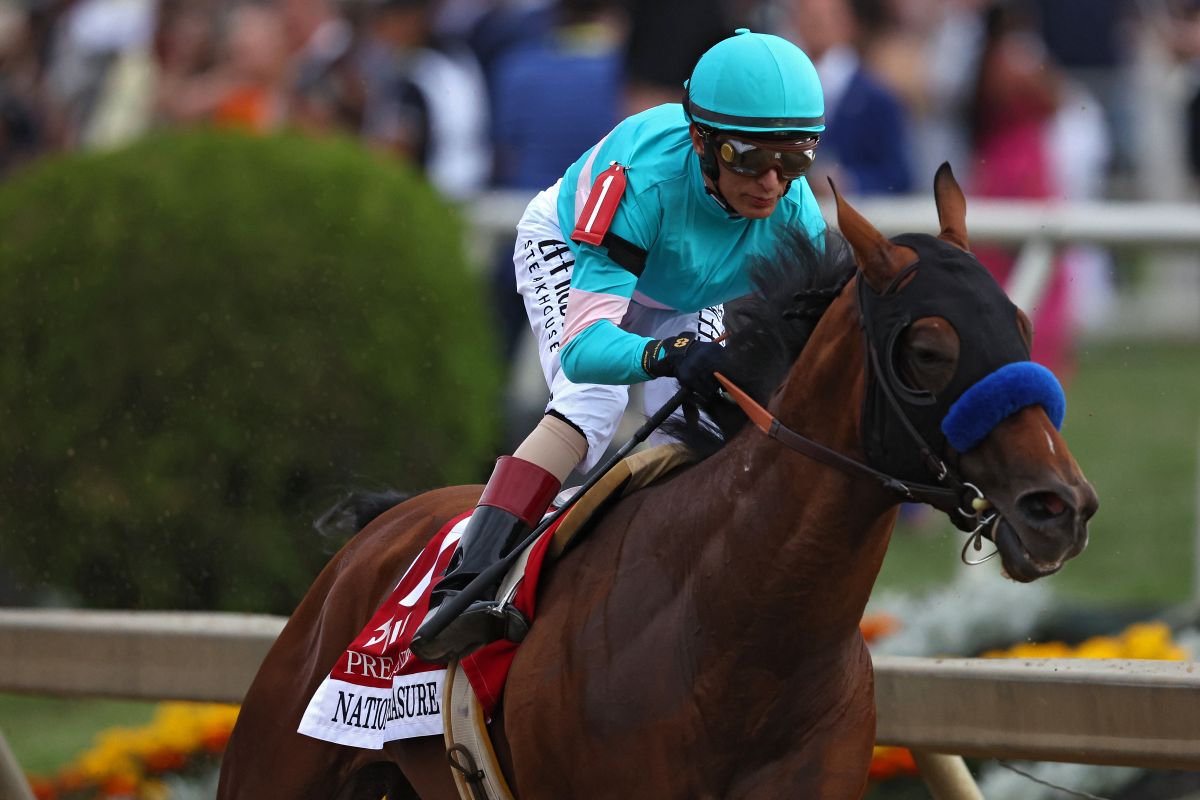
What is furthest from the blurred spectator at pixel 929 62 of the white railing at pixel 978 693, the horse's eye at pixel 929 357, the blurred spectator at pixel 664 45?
the horse's eye at pixel 929 357

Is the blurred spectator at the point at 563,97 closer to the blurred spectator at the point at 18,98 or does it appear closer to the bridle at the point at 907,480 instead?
the blurred spectator at the point at 18,98

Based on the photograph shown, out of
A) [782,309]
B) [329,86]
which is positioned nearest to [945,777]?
[782,309]

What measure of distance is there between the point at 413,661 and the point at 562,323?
→ 0.83m

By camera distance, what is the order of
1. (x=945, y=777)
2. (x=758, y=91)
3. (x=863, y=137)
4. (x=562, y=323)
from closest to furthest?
(x=758, y=91)
(x=562, y=323)
(x=945, y=777)
(x=863, y=137)

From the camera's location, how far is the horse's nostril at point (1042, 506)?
10.1ft

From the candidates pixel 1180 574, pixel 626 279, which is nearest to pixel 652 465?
pixel 626 279

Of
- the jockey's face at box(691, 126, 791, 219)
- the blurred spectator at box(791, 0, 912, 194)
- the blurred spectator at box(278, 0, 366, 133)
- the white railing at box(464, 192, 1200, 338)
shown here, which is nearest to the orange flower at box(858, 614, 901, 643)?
the white railing at box(464, 192, 1200, 338)

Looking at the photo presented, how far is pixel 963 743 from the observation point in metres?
4.27

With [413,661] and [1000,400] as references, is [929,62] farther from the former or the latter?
[1000,400]

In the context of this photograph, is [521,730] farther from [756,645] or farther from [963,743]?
[963,743]

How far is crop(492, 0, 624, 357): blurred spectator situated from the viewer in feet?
32.1

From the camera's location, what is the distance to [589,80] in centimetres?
980

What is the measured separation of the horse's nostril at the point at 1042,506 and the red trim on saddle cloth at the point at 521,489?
4.33ft

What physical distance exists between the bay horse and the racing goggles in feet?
0.89
